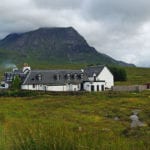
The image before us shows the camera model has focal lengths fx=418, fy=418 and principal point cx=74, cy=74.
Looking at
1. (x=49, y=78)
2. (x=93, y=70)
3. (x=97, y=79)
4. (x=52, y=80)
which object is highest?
(x=93, y=70)

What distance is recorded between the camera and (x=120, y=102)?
81625 millimetres

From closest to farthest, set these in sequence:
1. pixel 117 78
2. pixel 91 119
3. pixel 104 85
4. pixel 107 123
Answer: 1. pixel 107 123
2. pixel 91 119
3. pixel 104 85
4. pixel 117 78

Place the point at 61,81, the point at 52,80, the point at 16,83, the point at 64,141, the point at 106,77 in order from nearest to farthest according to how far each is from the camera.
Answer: the point at 64,141 → the point at 16,83 → the point at 52,80 → the point at 61,81 → the point at 106,77

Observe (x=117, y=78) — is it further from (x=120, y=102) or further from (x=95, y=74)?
(x=120, y=102)

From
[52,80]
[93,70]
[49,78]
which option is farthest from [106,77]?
[49,78]

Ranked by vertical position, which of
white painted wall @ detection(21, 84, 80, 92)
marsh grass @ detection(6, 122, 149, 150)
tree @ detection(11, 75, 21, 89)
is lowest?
marsh grass @ detection(6, 122, 149, 150)

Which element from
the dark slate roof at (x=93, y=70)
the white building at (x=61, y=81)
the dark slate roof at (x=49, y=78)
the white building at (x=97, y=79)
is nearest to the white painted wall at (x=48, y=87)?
the white building at (x=61, y=81)

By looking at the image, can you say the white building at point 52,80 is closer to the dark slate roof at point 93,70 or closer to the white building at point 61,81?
the white building at point 61,81

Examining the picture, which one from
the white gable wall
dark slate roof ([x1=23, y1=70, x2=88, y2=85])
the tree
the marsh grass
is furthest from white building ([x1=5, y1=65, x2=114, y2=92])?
the marsh grass

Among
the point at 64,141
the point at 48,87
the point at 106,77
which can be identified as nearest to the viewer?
the point at 64,141

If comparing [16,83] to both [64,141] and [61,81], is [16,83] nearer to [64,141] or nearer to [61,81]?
[61,81]

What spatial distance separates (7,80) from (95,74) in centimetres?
2935

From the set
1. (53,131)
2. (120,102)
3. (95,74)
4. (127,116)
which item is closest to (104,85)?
(95,74)

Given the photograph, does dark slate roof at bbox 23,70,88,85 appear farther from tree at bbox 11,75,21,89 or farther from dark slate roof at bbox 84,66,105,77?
dark slate roof at bbox 84,66,105,77
